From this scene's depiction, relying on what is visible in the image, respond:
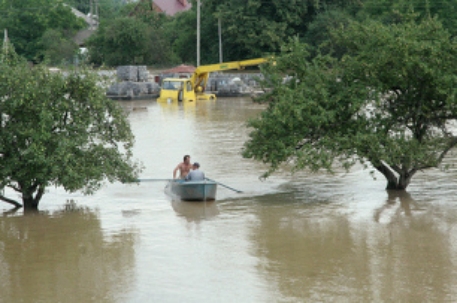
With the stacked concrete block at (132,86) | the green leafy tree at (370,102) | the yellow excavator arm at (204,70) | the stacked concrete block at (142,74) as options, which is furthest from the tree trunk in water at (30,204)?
the stacked concrete block at (142,74)

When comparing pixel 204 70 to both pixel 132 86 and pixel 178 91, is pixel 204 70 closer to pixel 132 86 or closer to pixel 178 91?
→ pixel 178 91

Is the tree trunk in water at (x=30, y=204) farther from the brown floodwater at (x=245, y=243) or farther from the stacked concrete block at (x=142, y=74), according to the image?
the stacked concrete block at (x=142, y=74)

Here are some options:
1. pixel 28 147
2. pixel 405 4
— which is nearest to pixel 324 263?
pixel 28 147

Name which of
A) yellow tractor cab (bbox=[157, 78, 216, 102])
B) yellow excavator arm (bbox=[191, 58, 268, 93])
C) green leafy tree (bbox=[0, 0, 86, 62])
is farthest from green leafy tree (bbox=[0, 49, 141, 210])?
green leafy tree (bbox=[0, 0, 86, 62])

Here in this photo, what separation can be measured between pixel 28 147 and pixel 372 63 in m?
7.92

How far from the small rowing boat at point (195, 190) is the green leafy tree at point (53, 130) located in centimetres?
135

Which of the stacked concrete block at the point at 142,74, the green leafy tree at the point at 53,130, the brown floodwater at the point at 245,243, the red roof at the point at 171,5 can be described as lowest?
the brown floodwater at the point at 245,243

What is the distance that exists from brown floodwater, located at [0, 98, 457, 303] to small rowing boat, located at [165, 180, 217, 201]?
0.82 feet

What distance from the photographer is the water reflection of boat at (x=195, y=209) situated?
18.4m

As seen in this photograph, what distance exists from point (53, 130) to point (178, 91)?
3961cm

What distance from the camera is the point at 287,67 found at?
20.5m

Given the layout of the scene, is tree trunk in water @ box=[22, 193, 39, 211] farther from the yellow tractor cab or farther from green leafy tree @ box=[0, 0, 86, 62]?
green leafy tree @ box=[0, 0, 86, 62]

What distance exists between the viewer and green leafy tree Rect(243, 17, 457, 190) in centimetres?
1878

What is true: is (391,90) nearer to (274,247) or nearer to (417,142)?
(417,142)
